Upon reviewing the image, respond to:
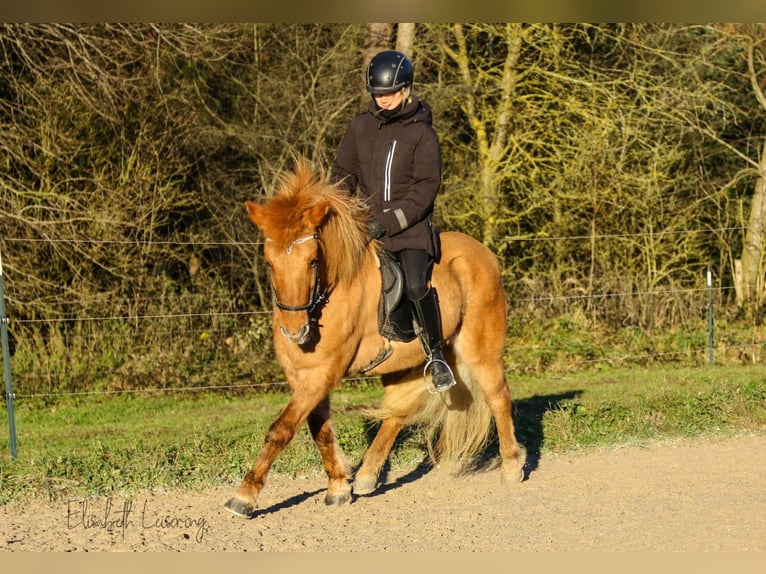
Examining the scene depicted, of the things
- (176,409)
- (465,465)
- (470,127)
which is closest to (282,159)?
(470,127)

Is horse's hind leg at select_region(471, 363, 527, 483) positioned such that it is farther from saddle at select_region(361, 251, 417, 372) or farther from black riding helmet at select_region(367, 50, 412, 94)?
black riding helmet at select_region(367, 50, 412, 94)

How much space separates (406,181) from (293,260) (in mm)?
1326

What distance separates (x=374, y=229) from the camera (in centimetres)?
677

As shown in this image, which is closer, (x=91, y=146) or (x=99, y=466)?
(x=99, y=466)

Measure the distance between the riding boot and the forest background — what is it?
19.5 feet

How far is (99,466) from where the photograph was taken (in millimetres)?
7598

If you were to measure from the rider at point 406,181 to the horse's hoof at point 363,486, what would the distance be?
A: 34.0 inches

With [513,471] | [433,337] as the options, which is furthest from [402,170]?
[513,471]

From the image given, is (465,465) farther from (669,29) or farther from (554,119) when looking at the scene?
(669,29)

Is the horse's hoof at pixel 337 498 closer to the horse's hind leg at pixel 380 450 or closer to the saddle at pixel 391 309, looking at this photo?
the horse's hind leg at pixel 380 450

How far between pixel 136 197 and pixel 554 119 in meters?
7.13

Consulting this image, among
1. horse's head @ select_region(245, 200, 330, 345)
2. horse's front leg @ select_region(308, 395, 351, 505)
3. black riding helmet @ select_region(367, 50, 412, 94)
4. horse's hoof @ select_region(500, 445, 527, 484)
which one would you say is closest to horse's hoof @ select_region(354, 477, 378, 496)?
horse's front leg @ select_region(308, 395, 351, 505)

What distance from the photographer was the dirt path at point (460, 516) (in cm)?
566

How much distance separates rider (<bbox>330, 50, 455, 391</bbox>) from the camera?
678 centimetres
